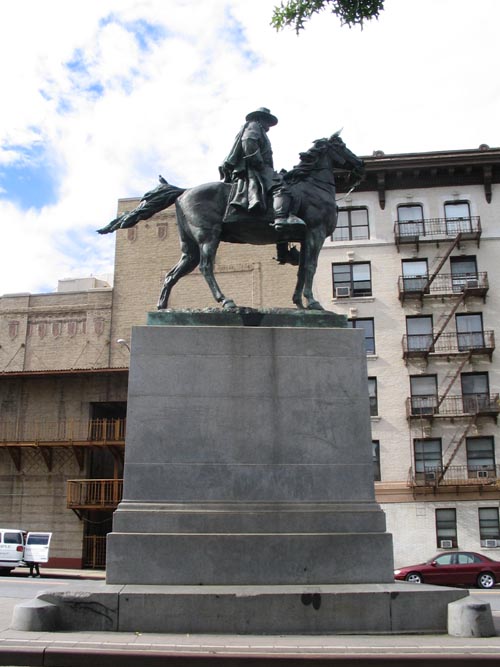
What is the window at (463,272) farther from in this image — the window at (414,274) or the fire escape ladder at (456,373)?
the fire escape ladder at (456,373)

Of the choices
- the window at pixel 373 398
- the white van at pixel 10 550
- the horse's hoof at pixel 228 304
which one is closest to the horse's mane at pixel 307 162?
the horse's hoof at pixel 228 304

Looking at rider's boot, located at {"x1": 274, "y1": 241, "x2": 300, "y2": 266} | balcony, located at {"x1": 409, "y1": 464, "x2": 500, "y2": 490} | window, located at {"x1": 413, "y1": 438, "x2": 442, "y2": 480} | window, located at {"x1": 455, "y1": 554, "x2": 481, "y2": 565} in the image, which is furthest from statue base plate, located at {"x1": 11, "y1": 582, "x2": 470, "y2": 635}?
window, located at {"x1": 413, "y1": 438, "x2": 442, "y2": 480}

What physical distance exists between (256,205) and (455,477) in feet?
106

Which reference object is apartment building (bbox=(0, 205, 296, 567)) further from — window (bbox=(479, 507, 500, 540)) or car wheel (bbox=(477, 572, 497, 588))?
car wheel (bbox=(477, 572, 497, 588))

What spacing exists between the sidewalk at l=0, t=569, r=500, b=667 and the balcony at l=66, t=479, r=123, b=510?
33.2 m

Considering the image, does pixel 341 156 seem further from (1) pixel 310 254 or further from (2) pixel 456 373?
(2) pixel 456 373

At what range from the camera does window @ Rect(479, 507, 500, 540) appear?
39.7m

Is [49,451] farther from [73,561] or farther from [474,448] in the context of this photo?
[474,448]

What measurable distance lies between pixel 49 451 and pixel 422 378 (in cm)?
2211

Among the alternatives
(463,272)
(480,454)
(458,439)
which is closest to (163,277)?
(463,272)

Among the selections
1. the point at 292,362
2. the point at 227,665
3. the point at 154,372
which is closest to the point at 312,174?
the point at 292,362

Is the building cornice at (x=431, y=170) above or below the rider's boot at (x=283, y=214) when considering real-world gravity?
above

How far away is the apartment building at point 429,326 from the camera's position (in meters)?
40.2

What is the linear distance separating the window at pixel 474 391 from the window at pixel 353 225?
10.3 meters
